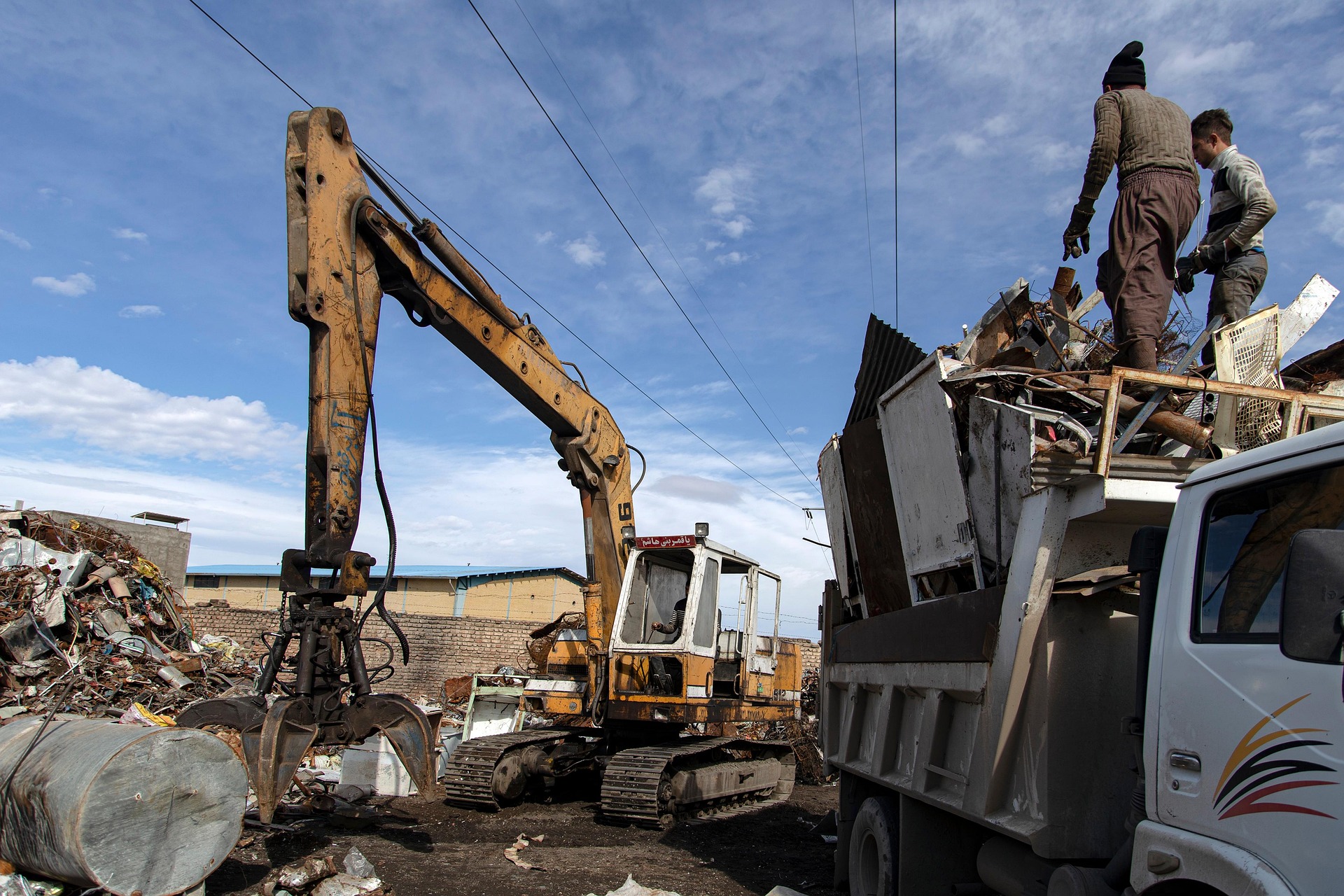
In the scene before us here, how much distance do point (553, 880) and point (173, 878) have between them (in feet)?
7.85

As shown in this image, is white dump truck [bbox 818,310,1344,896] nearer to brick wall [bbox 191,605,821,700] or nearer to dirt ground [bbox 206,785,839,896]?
dirt ground [bbox 206,785,839,896]

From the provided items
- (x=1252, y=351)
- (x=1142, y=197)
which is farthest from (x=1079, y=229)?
(x=1252, y=351)

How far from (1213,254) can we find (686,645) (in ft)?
19.7

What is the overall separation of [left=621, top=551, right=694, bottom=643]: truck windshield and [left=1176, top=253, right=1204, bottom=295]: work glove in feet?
18.9

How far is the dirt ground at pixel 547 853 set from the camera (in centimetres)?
602

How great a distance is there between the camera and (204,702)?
6.15 metres

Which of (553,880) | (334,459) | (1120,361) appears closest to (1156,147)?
(1120,361)

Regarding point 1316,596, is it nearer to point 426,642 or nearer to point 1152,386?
point 1152,386

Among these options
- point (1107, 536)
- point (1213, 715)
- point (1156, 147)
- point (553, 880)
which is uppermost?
point (1156, 147)

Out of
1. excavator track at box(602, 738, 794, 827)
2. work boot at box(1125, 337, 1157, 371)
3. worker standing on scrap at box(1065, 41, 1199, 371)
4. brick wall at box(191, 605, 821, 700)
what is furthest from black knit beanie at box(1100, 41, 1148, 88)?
brick wall at box(191, 605, 821, 700)

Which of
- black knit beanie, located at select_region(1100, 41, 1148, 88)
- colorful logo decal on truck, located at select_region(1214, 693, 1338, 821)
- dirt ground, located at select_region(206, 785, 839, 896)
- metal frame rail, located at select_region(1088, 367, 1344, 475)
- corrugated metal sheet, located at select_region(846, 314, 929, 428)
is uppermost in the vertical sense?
black knit beanie, located at select_region(1100, 41, 1148, 88)

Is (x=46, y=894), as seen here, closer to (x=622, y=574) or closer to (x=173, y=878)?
(x=173, y=878)

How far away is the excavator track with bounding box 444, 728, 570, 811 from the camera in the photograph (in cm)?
882

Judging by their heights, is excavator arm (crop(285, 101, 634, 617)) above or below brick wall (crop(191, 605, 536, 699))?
above
